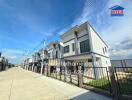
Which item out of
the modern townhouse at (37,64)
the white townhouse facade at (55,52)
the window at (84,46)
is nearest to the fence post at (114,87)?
the window at (84,46)

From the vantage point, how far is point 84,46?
600 inches

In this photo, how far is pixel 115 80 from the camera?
5.52 metres

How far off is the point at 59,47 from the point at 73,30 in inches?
286

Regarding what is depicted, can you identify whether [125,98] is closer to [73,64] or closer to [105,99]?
[105,99]

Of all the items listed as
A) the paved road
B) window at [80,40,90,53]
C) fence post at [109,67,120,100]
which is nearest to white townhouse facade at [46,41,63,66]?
window at [80,40,90,53]

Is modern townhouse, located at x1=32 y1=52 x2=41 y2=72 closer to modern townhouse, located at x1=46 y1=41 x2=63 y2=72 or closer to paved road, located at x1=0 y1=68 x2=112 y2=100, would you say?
modern townhouse, located at x1=46 y1=41 x2=63 y2=72

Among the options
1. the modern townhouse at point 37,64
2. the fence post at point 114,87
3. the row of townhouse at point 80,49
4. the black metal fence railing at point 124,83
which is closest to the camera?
the fence post at point 114,87

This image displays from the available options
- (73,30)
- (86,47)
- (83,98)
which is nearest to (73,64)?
(86,47)

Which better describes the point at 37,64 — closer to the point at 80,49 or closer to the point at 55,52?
the point at 55,52

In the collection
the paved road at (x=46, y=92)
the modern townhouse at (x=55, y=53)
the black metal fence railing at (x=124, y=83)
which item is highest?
the modern townhouse at (x=55, y=53)

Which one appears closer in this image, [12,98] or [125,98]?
[125,98]

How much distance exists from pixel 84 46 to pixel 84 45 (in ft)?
0.53

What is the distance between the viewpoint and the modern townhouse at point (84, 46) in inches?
550

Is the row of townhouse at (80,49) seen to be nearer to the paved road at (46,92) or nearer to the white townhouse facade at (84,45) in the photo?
the white townhouse facade at (84,45)
